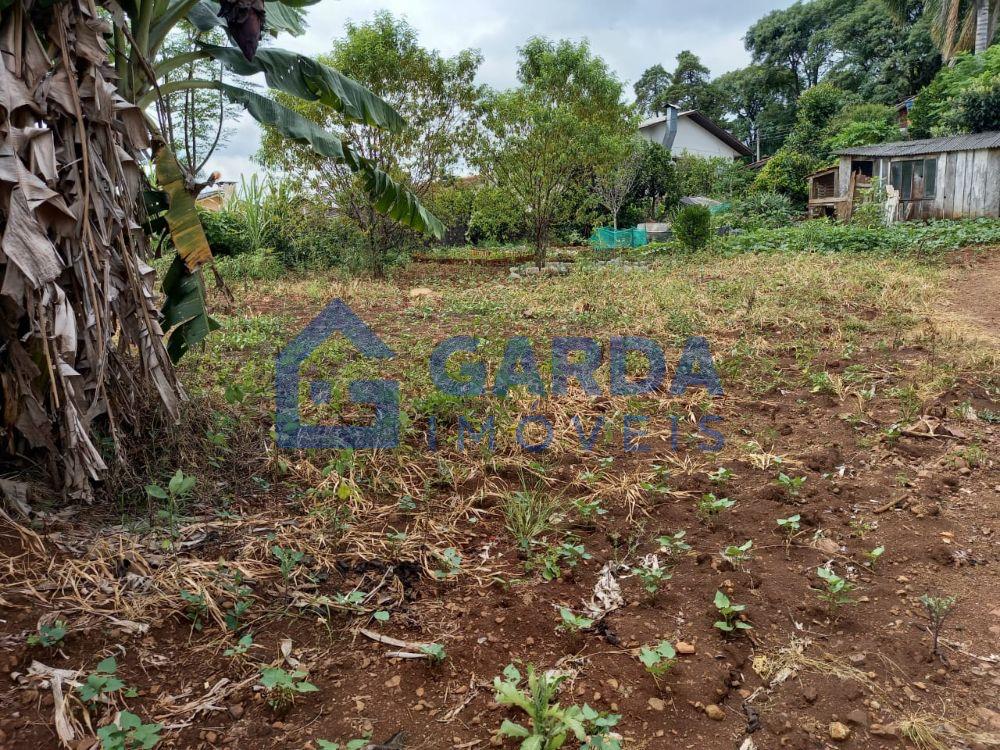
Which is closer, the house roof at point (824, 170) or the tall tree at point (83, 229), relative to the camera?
the tall tree at point (83, 229)

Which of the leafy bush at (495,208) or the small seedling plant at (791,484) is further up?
the leafy bush at (495,208)

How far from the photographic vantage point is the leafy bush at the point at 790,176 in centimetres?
2123

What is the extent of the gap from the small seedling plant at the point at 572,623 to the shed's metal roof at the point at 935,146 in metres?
17.3

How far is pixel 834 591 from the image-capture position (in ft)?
7.04

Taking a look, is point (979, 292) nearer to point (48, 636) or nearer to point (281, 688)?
point (281, 688)

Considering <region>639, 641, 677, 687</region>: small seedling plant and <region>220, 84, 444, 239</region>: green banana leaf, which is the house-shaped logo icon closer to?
<region>220, 84, 444, 239</region>: green banana leaf

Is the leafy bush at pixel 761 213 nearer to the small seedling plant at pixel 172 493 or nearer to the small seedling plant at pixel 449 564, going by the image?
the small seedling plant at pixel 449 564

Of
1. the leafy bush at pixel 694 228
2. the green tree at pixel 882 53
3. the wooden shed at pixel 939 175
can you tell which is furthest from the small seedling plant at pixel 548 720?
the green tree at pixel 882 53

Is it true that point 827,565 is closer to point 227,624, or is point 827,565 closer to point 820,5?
point 227,624

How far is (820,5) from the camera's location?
33.1 meters

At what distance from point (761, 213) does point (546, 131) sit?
8.30m

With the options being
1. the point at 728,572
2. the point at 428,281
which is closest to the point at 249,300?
the point at 428,281

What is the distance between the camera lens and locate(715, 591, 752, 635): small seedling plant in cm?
206

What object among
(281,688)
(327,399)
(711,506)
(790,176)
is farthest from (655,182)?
(281,688)
